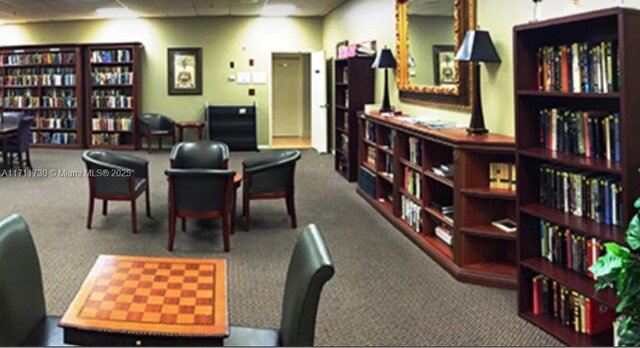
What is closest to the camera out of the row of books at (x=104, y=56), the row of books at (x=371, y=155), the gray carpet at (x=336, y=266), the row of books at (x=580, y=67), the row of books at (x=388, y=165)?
the row of books at (x=580, y=67)

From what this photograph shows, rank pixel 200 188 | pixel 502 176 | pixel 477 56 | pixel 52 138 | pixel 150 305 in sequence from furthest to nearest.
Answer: pixel 52 138, pixel 200 188, pixel 477 56, pixel 502 176, pixel 150 305

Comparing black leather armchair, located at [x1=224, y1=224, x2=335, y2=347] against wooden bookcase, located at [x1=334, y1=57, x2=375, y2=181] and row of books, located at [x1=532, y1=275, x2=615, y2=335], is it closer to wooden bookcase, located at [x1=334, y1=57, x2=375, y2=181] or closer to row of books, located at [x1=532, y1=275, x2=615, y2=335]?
row of books, located at [x1=532, y1=275, x2=615, y2=335]

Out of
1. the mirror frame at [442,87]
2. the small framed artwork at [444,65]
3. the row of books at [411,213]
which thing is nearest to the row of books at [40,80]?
the mirror frame at [442,87]

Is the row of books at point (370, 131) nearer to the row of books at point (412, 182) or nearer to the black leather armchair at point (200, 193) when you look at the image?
the row of books at point (412, 182)

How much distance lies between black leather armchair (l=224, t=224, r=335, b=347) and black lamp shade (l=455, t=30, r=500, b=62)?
2609 mm

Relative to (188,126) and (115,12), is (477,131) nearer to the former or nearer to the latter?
(188,126)

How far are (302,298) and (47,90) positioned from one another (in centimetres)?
1204

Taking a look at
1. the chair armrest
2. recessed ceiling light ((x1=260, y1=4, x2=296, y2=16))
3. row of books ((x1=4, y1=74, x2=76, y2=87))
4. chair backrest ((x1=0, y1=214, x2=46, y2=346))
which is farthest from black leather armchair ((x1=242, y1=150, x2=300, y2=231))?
row of books ((x1=4, y1=74, x2=76, y2=87))

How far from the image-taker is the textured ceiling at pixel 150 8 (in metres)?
9.58

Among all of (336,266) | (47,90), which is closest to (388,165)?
(336,266)

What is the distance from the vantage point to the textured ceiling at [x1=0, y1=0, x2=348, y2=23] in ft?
31.4

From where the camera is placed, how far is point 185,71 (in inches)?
464

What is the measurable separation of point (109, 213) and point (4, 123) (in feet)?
14.6

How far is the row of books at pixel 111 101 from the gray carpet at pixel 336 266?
14.8ft
